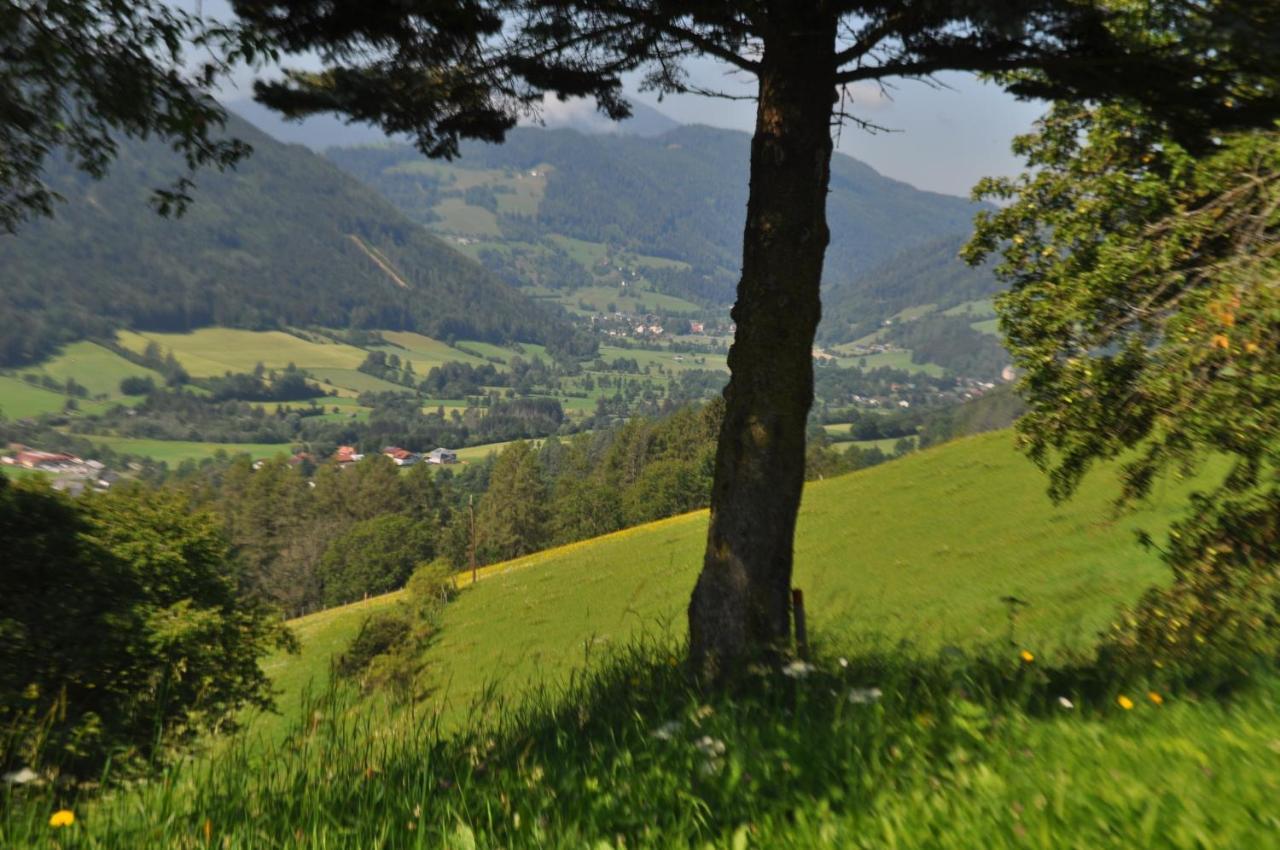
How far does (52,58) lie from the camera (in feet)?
22.2

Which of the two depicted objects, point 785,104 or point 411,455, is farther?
point 411,455

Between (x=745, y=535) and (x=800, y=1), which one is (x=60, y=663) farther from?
(x=800, y=1)

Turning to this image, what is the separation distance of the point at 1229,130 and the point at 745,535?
4000 mm

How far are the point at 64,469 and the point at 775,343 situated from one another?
109034 millimetres

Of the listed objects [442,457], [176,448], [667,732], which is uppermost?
[667,732]

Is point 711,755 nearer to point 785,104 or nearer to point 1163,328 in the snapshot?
point 785,104

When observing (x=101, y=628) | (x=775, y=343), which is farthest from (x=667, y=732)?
(x=101, y=628)

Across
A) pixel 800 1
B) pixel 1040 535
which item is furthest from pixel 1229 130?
pixel 1040 535

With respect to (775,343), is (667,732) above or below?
below

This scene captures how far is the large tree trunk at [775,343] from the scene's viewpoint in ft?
20.0

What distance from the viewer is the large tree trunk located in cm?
609

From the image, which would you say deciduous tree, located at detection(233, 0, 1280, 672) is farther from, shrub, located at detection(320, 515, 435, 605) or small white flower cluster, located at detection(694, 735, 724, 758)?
Result: shrub, located at detection(320, 515, 435, 605)

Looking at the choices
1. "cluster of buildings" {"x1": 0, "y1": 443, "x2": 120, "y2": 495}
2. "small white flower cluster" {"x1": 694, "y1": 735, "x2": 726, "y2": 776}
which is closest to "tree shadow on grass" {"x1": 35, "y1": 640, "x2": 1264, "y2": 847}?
"small white flower cluster" {"x1": 694, "y1": 735, "x2": 726, "y2": 776}

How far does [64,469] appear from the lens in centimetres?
9700
